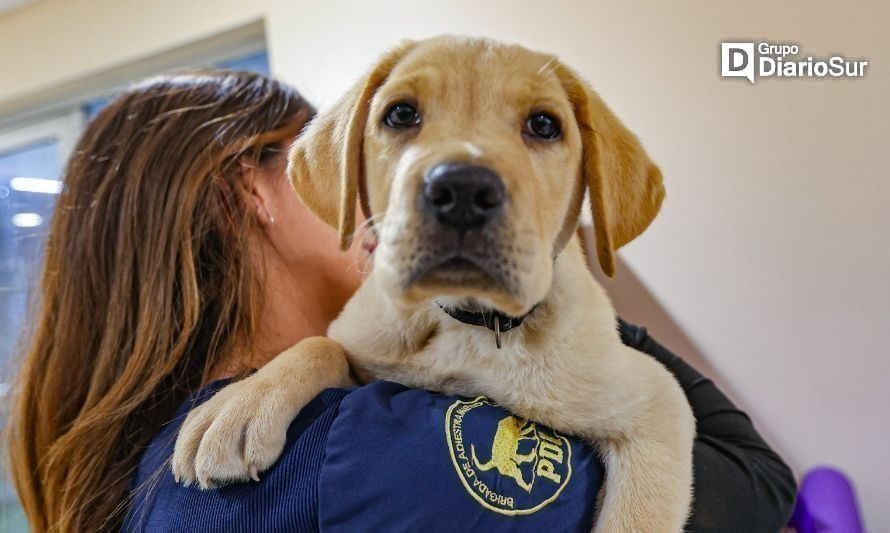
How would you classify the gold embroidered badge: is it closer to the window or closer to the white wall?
the white wall

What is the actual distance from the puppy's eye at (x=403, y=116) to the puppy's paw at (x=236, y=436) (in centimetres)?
55

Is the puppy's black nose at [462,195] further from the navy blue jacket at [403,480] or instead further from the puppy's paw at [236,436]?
the puppy's paw at [236,436]

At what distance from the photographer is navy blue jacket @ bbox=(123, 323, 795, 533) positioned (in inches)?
40.1

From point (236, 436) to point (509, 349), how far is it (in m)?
0.53

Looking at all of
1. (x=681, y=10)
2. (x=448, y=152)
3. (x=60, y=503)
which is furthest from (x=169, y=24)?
(x=448, y=152)

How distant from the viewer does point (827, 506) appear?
2.32 meters

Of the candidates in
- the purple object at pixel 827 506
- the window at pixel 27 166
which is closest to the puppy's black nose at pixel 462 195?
the purple object at pixel 827 506

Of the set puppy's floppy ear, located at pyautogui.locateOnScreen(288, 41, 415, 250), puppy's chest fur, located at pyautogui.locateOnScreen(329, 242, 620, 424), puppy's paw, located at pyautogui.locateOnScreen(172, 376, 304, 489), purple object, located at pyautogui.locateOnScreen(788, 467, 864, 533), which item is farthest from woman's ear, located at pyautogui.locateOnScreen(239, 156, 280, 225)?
purple object, located at pyautogui.locateOnScreen(788, 467, 864, 533)

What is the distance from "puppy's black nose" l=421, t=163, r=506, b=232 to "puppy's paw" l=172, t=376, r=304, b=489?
0.47 meters

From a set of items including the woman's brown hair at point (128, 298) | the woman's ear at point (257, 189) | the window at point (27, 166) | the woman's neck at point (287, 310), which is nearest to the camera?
the woman's brown hair at point (128, 298)

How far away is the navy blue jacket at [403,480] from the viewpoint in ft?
3.34

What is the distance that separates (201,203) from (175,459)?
63 cm

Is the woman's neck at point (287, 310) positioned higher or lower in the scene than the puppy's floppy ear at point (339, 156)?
lower

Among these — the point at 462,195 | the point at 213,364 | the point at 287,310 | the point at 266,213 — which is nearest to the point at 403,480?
the point at 462,195
